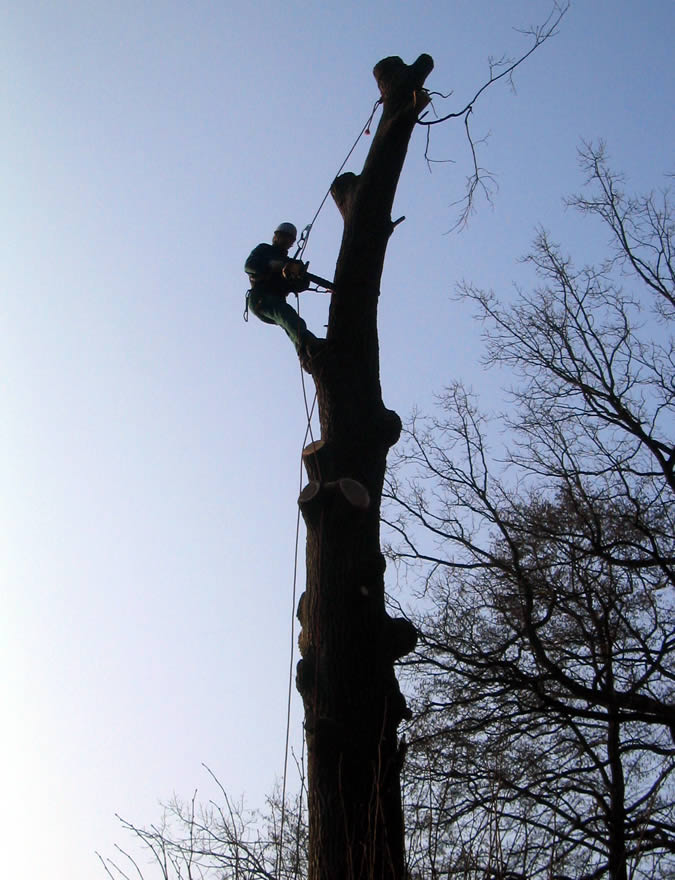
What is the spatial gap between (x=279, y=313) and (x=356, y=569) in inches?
83.1

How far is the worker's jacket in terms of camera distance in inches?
211

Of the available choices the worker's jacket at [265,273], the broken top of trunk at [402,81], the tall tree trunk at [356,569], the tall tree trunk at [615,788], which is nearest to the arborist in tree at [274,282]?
the worker's jacket at [265,273]

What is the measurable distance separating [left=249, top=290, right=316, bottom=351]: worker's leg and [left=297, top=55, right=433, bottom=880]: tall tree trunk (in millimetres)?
502

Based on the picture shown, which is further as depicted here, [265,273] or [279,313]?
[265,273]

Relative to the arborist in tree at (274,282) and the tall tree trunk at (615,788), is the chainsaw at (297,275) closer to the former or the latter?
the arborist in tree at (274,282)

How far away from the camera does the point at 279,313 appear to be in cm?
507

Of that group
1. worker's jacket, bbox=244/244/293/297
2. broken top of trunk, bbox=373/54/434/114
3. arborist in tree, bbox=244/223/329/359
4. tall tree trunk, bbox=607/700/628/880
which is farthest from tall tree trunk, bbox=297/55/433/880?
tall tree trunk, bbox=607/700/628/880

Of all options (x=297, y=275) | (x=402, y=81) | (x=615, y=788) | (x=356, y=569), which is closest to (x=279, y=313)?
(x=297, y=275)

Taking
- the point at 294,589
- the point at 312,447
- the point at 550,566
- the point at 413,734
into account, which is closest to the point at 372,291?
the point at 312,447

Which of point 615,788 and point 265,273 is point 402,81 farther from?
point 615,788

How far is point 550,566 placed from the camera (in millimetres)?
7715

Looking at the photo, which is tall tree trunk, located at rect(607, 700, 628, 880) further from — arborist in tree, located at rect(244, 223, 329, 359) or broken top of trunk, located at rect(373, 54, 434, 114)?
broken top of trunk, located at rect(373, 54, 434, 114)

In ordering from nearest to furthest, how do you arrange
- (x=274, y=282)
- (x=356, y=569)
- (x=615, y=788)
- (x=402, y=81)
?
(x=356, y=569) → (x=402, y=81) → (x=274, y=282) → (x=615, y=788)

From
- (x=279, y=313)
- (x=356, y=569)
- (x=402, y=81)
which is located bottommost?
(x=356, y=569)
